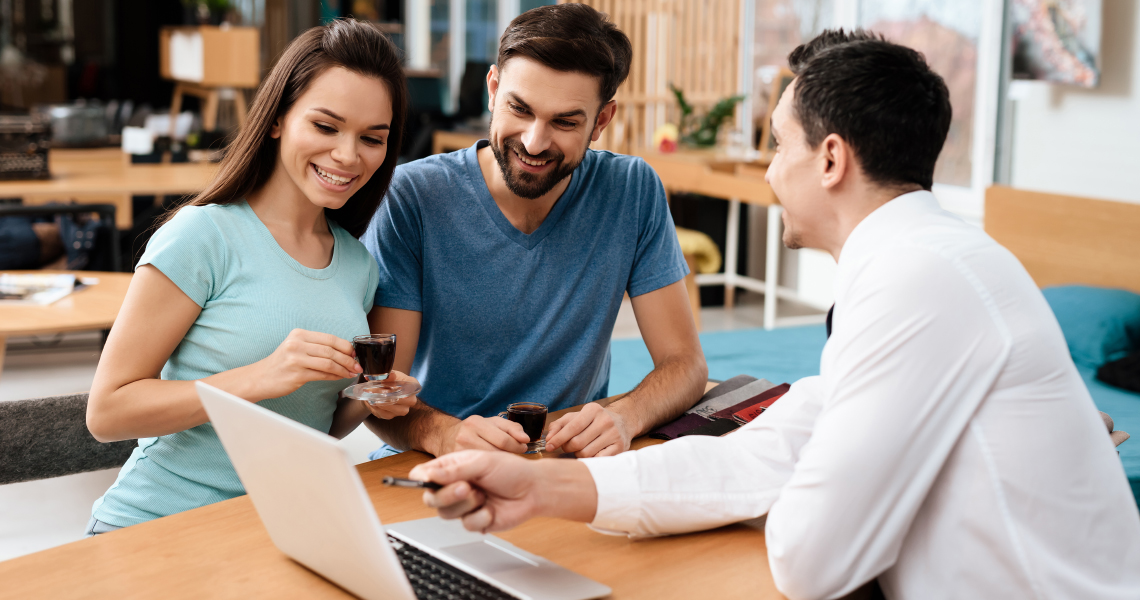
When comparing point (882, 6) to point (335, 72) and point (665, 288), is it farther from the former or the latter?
point (335, 72)

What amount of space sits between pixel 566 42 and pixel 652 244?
465 mm

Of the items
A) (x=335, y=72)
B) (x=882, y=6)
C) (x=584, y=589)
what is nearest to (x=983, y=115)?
(x=882, y=6)

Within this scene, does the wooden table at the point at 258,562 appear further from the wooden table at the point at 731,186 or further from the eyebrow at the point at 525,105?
the wooden table at the point at 731,186

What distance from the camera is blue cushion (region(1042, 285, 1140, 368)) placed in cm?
320

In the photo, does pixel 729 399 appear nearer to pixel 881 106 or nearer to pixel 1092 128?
pixel 881 106

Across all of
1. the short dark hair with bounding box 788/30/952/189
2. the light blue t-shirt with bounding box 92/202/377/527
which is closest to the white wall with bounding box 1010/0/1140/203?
the short dark hair with bounding box 788/30/952/189

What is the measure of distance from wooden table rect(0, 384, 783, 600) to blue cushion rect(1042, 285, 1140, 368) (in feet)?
8.00

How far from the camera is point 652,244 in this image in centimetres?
197

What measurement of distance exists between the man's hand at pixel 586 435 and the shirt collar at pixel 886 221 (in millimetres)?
487

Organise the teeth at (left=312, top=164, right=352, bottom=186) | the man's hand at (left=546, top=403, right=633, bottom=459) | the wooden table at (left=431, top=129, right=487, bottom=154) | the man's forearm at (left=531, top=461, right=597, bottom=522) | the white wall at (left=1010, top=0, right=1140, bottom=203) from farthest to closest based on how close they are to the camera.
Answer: the wooden table at (left=431, top=129, right=487, bottom=154), the white wall at (left=1010, top=0, right=1140, bottom=203), the teeth at (left=312, top=164, right=352, bottom=186), the man's hand at (left=546, top=403, right=633, bottom=459), the man's forearm at (left=531, top=461, right=597, bottom=522)

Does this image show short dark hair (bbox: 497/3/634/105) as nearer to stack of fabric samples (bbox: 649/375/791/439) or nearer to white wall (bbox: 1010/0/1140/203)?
stack of fabric samples (bbox: 649/375/791/439)

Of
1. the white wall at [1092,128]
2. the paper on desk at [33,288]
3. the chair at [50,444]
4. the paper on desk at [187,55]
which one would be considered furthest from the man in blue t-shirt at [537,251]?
the paper on desk at [187,55]

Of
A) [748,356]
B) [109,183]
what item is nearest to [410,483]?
[748,356]

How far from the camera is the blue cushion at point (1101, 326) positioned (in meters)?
3.20
